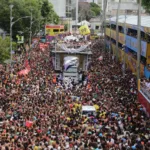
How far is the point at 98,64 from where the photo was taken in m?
40.4

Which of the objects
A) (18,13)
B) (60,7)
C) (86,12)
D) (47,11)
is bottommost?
(86,12)

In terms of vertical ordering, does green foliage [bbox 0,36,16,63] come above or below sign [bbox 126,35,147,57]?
below

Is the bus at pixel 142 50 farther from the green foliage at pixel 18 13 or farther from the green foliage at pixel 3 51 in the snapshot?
the green foliage at pixel 18 13

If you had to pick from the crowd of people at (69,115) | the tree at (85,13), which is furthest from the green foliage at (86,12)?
the crowd of people at (69,115)

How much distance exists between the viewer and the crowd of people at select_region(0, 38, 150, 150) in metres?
16.8

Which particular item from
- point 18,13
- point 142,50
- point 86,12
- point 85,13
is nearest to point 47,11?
point 18,13

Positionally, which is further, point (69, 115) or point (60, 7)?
point (60, 7)

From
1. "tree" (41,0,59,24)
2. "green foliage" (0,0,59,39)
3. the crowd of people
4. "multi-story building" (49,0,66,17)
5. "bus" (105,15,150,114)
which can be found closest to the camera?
the crowd of people

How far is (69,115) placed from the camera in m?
21.7

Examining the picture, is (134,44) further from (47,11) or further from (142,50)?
(47,11)

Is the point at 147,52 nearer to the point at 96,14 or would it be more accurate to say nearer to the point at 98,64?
the point at 98,64

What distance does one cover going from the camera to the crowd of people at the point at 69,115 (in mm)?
16775

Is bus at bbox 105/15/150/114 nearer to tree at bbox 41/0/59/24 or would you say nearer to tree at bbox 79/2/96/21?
tree at bbox 41/0/59/24

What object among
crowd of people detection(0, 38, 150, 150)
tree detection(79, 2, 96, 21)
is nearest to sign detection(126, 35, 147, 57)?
crowd of people detection(0, 38, 150, 150)
